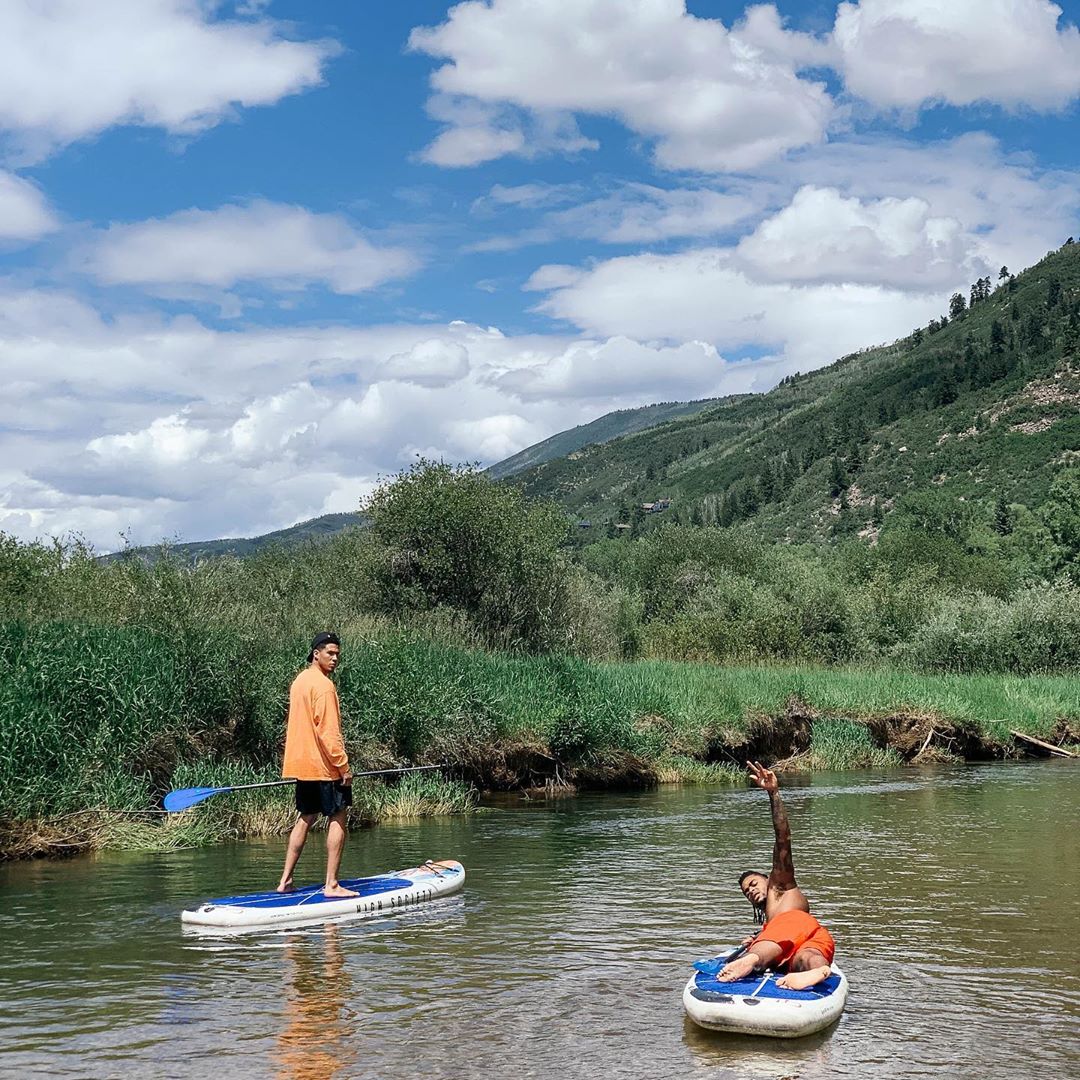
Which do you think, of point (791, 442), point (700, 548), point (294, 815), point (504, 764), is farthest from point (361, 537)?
point (791, 442)

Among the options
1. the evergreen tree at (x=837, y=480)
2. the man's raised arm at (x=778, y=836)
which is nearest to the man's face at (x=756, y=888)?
the man's raised arm at (x=778, y=836)

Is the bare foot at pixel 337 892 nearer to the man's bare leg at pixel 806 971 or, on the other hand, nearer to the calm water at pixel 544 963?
the calm water at pixel 544 963

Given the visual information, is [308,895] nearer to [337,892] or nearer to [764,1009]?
[337,892]

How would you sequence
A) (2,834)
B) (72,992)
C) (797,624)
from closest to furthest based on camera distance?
(72,992)
(2,834)
(797,624)

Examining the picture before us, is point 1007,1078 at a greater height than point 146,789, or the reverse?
point 146,789

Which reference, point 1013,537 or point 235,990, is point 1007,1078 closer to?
point 235,990

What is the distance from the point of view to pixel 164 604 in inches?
822

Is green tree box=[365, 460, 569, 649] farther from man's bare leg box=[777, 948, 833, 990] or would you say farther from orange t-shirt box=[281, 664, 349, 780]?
man's bare leg box=[777, 948, 833, 990]

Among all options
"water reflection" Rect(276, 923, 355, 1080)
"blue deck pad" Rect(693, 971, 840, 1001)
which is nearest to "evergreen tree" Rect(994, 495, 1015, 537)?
"water reflection" Rect(276, 923, 355, 1080)

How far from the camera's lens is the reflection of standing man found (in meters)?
12.6

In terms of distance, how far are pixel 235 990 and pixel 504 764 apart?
14.0m

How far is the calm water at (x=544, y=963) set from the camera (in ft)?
27.3

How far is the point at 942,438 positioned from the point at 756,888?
448 feet

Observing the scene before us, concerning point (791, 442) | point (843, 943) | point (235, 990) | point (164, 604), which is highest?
point (791, 442)
